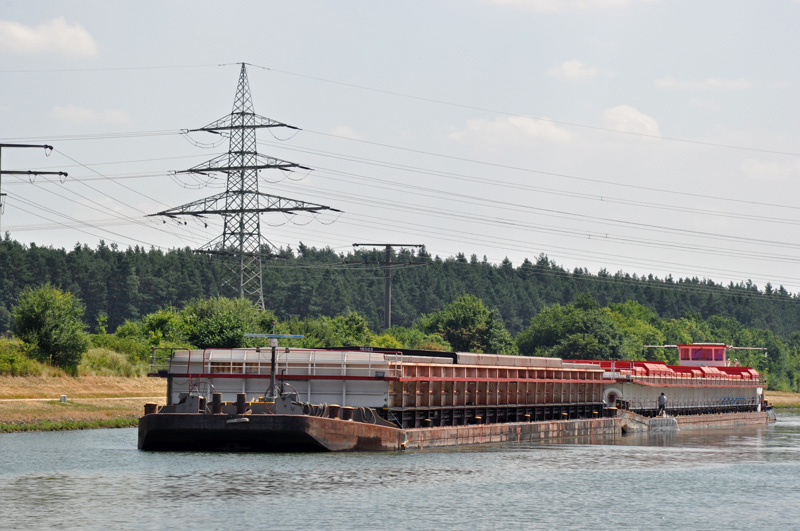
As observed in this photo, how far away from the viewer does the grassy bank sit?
56.7 m

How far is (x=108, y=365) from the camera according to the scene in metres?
76.8

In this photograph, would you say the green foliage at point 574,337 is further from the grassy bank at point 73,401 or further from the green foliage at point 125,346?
the grassy bank at point 73,401

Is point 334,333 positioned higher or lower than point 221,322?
higher

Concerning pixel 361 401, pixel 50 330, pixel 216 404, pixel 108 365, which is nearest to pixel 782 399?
pixel 108 365

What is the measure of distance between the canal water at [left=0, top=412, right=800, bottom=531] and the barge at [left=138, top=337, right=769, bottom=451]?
1041 millimetres

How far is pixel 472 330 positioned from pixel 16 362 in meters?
83.2

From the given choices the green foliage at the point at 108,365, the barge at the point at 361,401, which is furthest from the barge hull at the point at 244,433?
the green foliage at the point at 108,365

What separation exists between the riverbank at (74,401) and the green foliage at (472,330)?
6915cm

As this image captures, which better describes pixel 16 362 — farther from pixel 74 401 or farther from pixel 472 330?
pixel 472 330

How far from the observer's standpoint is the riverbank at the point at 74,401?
56.7 metres

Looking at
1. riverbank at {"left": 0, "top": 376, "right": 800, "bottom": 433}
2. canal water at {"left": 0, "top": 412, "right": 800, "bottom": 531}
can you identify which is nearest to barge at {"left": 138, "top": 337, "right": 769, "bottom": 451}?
canal water at {"left": 0, "top": 412, "right": 800, "bottom": 531}

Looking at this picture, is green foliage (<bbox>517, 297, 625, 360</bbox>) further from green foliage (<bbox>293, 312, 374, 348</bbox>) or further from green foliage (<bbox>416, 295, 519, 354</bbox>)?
green foliage (<bbox>293, 312, 374, 348</bbox>)

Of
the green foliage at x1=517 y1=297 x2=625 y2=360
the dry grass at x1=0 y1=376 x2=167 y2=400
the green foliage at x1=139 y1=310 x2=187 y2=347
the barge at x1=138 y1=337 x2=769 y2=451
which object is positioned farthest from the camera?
the green foliage at x1=517 y1=297 x2=625 y2=360

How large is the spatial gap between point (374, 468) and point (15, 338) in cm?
4035
